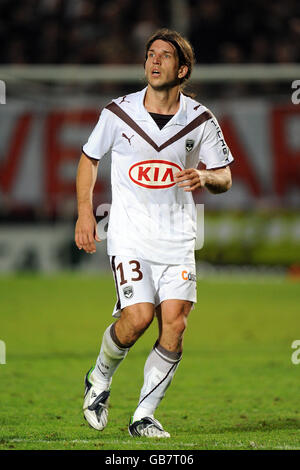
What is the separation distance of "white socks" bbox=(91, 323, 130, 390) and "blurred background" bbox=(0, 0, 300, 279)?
13.0 meters

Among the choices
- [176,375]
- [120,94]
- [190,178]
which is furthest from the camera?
[120,94]

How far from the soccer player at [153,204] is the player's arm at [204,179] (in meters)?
0.01

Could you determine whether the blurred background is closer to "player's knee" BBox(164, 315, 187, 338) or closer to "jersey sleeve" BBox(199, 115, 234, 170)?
"jersey sleeve" BBox(199, 115, 234, 170)

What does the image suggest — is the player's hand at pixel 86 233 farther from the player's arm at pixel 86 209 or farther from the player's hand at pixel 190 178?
the player's hand at pixel 190 178

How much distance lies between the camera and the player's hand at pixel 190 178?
5465 millimetres

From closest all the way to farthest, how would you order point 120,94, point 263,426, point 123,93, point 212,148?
point 212,148, point 263,426, point 120,94, point 123,93

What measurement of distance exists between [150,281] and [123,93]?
1452cm

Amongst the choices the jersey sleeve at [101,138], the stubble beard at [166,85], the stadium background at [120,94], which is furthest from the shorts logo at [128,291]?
the stadium background at [120,94]

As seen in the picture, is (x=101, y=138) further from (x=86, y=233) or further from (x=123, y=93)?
(x=123, y=93)

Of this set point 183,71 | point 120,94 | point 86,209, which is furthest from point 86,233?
point 120,94

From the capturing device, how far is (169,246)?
5859 millimetres

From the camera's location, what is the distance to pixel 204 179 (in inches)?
219

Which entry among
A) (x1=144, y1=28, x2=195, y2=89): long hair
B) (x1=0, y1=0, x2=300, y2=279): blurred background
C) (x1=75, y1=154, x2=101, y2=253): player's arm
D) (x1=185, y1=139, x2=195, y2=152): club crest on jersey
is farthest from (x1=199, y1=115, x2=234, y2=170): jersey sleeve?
(x1=0, y1=0, x2=300, y2=279): blurred background
